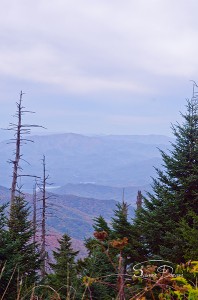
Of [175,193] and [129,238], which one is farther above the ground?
[175,193]

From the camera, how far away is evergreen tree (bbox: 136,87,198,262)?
13.6m

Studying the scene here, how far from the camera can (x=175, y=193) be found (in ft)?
45.3

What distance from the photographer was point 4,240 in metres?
10.8

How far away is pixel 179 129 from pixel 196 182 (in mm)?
2004

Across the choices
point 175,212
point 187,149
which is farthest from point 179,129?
point 175,212

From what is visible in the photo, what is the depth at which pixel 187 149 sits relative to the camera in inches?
560

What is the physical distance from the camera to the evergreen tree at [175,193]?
13.6m

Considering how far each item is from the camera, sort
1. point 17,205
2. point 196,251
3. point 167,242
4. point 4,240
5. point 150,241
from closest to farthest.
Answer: point 196,251 < point 4,240 < point 167,242 < point 150,241 < point 17,205

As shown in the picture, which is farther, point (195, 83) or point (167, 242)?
point (195, 83)

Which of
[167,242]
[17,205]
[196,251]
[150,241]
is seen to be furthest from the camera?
[17,205]

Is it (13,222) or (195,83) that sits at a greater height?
(195,83)

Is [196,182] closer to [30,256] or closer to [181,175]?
[181,175]

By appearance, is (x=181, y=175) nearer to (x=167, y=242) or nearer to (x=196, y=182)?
(x=196, y=182)

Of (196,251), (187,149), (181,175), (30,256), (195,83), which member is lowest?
(30,256)
